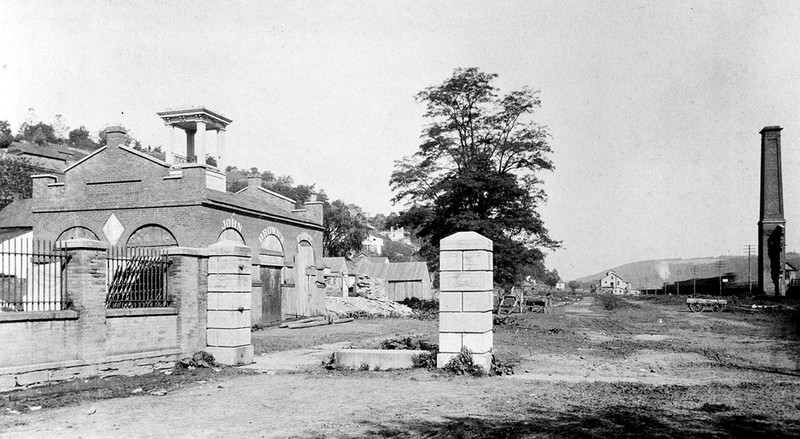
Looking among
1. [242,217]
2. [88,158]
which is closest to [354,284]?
[242,217]

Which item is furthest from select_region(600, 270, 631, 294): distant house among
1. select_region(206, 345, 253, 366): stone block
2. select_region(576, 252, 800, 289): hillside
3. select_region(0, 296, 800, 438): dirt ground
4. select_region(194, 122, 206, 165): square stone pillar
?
select_region(206, 345, 253, 366): stone block

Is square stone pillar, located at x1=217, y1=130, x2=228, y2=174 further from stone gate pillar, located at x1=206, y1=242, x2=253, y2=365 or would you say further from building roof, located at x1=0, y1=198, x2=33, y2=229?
stone gate pillar, located at x1=206, y1=242, x2=253, y2=365

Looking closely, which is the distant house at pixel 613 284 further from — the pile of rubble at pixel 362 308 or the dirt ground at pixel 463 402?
the dirt ground at pixel 463 402

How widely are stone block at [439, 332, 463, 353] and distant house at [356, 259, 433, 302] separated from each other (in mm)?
43102

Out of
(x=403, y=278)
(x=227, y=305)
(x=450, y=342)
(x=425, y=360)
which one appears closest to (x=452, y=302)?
(x=450, y=342)

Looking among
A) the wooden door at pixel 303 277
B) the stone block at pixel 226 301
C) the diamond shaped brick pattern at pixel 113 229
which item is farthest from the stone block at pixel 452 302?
the wooden door at pixel 303 277

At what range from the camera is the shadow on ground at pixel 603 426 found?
6922 mm

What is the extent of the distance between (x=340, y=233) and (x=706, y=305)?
4488 cm

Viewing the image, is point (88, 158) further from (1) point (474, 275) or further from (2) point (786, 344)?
(2) point (786, 344)

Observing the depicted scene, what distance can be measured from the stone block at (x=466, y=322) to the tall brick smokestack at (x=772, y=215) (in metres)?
47.5

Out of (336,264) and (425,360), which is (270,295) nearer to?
(425,360)

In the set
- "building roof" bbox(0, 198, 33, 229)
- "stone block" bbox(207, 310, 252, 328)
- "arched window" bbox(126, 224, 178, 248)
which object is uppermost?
"building roof" bbox(0, 198, 33, 229)

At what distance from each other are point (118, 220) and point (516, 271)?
22.4 metres

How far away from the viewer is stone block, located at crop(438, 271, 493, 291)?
38.5 feet
